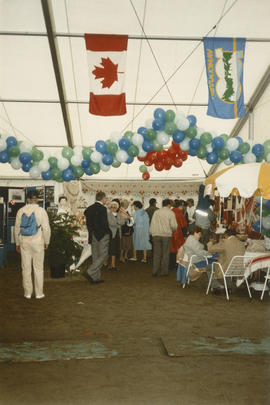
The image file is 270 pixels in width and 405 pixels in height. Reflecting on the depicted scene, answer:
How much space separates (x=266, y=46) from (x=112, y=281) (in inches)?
229

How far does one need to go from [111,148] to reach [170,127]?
42.9 inches

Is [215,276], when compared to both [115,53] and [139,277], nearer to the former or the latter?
[139,277]

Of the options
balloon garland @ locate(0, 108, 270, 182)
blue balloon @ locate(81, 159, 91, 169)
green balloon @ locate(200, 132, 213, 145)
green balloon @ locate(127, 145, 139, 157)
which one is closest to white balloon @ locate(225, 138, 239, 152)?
balloon garland @ locate(0, 108, 270, 182)

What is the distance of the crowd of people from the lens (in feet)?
18.9

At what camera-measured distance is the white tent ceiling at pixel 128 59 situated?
8.13m

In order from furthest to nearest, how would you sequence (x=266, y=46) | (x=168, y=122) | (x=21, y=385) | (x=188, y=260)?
(x=266, y=46), (x=168, y=122), (x=188, y=260), (x=21, y=385)

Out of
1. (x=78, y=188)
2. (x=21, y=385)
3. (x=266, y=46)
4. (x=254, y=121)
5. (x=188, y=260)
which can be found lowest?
(x=21, y=385)

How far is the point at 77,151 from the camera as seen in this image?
26.1 ft

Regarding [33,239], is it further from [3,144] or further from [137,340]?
[3,144]

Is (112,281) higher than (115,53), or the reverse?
(115,53)

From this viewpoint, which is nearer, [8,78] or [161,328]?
[161,328]

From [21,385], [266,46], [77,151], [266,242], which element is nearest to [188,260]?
[266,242]

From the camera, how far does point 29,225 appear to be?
18.6ft

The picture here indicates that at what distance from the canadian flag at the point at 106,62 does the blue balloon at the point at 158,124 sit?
1.23m
